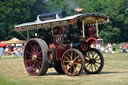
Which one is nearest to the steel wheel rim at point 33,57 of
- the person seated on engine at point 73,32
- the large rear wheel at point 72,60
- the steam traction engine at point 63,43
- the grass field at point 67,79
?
the steam traction engine at point 63,43

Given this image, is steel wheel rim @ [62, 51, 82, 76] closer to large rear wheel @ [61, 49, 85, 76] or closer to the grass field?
large rear wheel @ [61, 49, 85, 76]

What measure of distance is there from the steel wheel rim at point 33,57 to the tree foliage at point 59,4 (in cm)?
4636

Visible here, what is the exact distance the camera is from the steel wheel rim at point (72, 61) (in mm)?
12902

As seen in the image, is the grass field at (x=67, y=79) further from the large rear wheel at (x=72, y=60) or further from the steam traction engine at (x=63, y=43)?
the steam traction engine at (x=63, y=43)

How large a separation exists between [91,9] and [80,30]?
6545 cm

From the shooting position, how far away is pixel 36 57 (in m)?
14.3

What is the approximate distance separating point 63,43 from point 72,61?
4.16 ft

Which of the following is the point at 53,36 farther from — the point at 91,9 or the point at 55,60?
the point at 91,9

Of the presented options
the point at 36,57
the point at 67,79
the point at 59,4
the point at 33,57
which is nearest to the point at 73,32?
the point at 36,57

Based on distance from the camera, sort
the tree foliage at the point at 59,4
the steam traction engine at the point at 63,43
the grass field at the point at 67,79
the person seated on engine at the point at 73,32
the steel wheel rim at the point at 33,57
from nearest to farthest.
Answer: the grass field at the point at 67,79
the steam traction engine at the point at 63,43
the person seated on engine at the point at 73,32
the steel wheel rim at the point at 33,57
the tree foliage at the point at 59,4

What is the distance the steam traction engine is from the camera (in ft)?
43.4

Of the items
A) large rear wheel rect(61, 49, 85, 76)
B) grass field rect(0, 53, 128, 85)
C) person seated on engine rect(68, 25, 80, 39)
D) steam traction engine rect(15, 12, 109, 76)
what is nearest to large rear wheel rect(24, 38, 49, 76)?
steam traction engine rect(15, 12, 109, 76)

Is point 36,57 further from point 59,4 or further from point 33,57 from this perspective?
point 59,4

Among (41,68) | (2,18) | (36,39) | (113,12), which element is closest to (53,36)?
(36,39)
